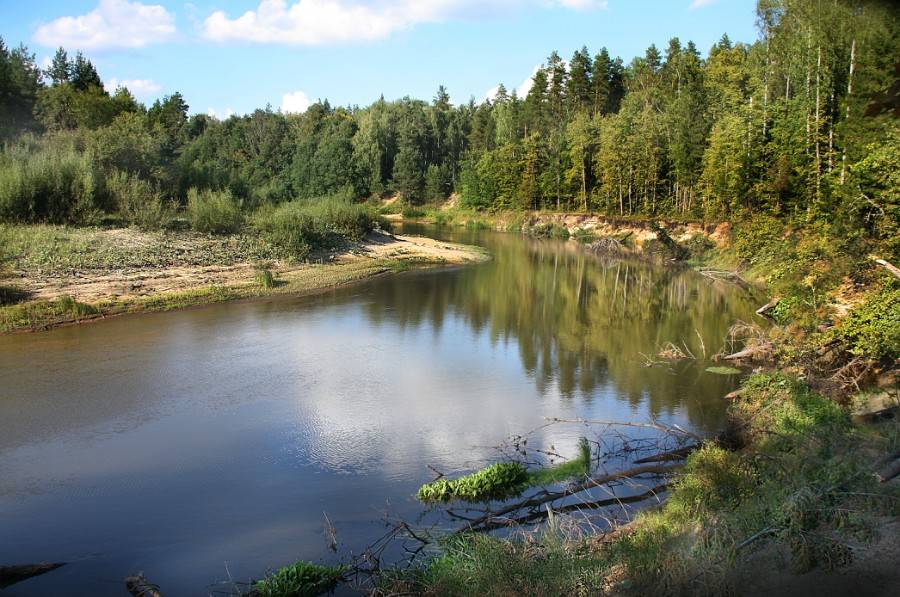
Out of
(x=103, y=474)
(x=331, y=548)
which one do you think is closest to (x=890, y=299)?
(x=331, y=548)

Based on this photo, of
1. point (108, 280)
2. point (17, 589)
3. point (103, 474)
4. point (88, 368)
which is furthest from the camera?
point (108, 280)

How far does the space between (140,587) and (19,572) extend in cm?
137

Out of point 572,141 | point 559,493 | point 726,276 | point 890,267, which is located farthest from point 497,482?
point 572,141

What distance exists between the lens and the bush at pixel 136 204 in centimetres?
2484

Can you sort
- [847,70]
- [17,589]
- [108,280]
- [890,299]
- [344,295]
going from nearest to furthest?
[17,589]
[890,299]
[108,280]
[344,295]
[847,70]

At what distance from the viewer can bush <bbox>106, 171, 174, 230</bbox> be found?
2484cm

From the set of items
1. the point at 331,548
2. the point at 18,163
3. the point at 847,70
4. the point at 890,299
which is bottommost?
the point at 331,548

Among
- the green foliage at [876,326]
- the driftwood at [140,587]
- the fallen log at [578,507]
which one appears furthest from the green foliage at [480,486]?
the green foliage at [876,326]

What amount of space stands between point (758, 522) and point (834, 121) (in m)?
24.0

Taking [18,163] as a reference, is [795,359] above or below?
below

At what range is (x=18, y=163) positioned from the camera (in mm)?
23750

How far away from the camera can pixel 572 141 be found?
51.5 meters

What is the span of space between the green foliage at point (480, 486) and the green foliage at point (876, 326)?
20.9ft

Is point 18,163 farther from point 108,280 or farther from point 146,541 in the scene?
point 146,541
